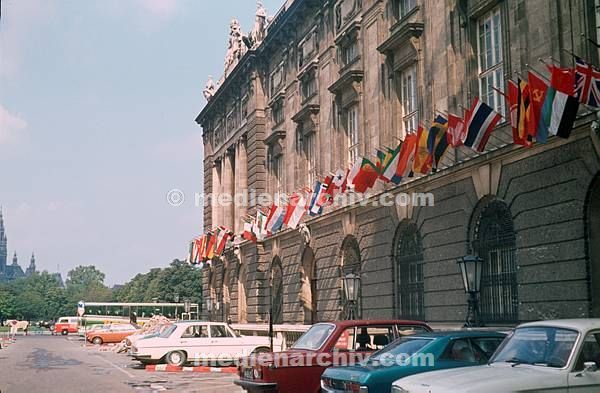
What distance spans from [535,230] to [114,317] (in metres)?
62.9

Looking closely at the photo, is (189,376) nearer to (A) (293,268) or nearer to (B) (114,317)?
(A) (293,268)

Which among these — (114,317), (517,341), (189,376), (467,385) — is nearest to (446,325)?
(189,376)

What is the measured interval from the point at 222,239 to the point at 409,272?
76.9ft

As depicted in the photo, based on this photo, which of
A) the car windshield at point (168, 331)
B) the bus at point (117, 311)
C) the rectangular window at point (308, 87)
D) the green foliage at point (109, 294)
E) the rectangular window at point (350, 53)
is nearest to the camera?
the car windshield at point (168, 331)

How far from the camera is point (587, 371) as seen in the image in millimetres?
9023

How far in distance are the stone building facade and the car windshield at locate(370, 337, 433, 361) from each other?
6546 mm

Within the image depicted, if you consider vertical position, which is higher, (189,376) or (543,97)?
(543,97)

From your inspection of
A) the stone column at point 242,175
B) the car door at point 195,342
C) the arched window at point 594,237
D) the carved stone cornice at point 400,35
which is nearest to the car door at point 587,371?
the arched window at point 594,237

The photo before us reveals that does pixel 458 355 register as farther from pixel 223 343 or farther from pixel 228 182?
pixel 228 182

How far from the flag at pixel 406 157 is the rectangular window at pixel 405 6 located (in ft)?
17.4

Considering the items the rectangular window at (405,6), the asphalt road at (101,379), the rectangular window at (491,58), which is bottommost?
the asphalt road at (101,379)

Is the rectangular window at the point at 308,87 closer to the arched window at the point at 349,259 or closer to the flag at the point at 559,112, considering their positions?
the arched window at the point at 349,259

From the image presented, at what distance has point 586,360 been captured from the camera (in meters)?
9.18

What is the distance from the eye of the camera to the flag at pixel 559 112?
52.2 feet
